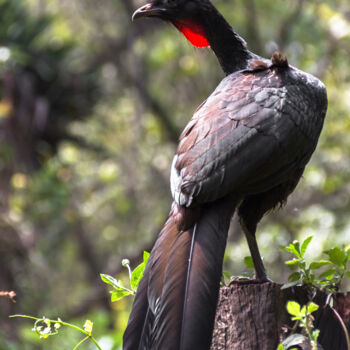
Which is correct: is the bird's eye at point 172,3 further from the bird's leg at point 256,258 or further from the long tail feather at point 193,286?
the long tail feather at point 193,286

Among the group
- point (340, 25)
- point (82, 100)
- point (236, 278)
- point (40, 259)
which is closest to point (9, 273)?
point (40, 259)

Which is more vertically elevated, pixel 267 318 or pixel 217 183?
pixel 217 183

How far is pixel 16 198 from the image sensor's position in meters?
8.69

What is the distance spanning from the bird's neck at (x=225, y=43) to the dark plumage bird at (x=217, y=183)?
223 millimetres

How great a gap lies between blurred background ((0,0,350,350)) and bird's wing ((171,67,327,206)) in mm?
3483

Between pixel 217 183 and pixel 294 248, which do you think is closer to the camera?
pixel 294 248

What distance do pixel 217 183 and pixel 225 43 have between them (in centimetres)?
131

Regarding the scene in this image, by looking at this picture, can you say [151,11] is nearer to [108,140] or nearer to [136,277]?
[136,277]

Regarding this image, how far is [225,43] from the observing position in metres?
3.79

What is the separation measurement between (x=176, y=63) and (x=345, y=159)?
11.2 ft

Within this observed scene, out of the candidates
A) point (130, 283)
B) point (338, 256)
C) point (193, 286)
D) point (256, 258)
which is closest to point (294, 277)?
point (338, 256)

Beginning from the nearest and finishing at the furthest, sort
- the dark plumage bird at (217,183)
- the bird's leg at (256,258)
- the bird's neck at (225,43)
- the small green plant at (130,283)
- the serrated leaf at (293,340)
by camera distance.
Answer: the serrated leaf at (293,340) → the dark plumage bird at (217,183) → the small green plant at (130,283) → the bird's leg at (256,258) → the bird's neck at (225,43)

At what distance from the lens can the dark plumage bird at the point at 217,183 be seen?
249 centimetres

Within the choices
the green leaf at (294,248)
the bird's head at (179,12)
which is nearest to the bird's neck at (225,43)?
the bird's head at (179,12)
